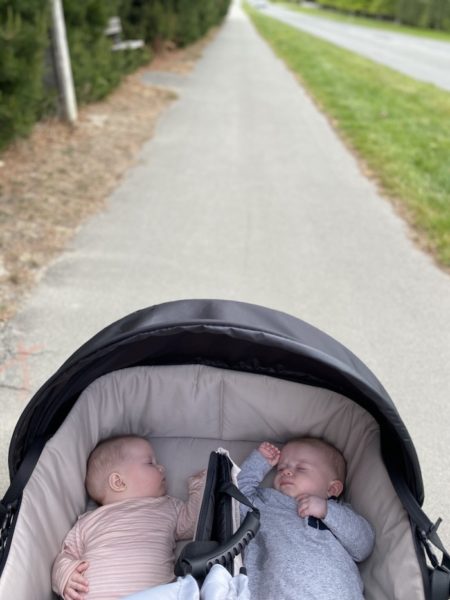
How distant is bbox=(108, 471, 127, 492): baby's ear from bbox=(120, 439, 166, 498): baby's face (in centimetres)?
2

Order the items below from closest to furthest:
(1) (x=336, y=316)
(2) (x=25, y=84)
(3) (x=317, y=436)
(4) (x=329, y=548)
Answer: (4) (x=329, y=548)
(3) (x=317, y=436)
(1) (x=336, y=316)
(2) (x=25, y=84)

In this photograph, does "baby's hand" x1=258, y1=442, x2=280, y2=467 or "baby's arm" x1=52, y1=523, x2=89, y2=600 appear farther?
"baby's hand" x1=258, y1=442, x2=280, y2=467

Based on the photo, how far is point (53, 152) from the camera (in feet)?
21.0

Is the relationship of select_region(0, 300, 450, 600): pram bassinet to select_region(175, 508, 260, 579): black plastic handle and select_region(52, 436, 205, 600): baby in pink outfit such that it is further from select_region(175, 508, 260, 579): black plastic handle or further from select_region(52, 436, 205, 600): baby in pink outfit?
select_region(175, 508, 260, 579): black plastic handle

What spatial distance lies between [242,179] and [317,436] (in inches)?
168

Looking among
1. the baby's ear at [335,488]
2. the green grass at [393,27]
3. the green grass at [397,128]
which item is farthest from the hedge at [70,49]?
the green grass at [393,27]

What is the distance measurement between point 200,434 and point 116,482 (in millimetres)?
444

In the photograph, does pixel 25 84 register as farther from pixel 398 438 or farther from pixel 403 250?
pixel 398 438

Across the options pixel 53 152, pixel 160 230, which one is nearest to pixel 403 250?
pixel 160 230

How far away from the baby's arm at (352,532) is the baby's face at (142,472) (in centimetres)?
64

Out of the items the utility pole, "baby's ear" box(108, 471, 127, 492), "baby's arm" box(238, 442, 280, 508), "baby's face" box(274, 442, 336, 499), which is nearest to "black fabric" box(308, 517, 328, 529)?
"baby's face" box(274, 442, 336, 499)

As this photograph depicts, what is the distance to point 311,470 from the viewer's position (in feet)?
7.60

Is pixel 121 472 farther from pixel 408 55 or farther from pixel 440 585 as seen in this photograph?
pixel 408 55

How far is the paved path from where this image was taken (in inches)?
131
